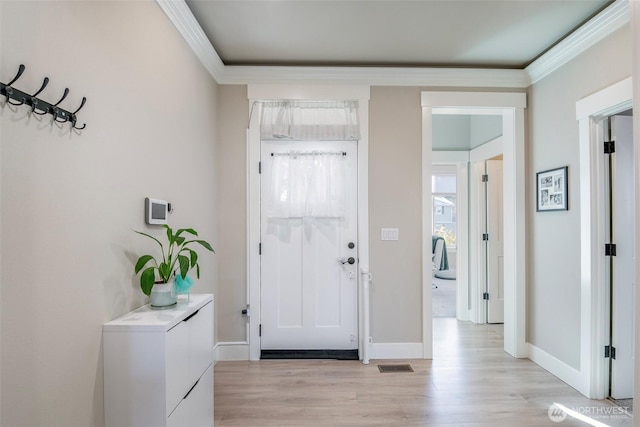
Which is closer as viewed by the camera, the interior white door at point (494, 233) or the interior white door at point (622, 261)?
the interior white door at point (622, 261)

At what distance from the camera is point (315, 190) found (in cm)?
310

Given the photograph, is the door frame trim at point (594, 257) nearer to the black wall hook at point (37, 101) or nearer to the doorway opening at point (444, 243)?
the doorway opening at point (444, 243)

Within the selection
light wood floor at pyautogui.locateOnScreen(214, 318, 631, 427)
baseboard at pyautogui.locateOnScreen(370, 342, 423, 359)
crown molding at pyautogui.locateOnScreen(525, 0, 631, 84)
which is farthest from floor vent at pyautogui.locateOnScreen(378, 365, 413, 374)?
crown molding at pyautogui.locateOnScreen(525, 0, 631, 84)

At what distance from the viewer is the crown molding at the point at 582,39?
217 centimetres

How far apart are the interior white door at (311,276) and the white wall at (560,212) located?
1679 millimetres

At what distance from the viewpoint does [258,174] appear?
3113 mm

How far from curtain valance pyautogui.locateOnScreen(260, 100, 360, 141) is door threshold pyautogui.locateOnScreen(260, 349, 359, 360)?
6.69ft

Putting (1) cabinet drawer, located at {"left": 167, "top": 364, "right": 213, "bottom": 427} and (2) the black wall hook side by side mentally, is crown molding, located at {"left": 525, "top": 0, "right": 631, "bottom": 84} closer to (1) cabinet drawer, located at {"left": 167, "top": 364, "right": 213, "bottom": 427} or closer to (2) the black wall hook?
(2) the black wall hook

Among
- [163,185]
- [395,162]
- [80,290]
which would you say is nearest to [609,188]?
[395,162]

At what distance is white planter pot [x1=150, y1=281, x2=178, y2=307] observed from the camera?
1.64 meters

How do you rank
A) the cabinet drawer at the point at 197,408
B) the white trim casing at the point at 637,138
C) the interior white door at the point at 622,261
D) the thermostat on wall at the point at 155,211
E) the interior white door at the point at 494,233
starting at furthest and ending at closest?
the interior white door at the point at 494,233, the interior white door at the point at 622,261, the thermostat on wall at the point at 155,211, the cabinet drawer at the point at 197,408, the white trim casing at the point at 637,138

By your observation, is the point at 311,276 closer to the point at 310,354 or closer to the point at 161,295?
the point at 310,354

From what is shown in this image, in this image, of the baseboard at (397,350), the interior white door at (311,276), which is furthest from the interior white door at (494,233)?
the interior white door at (311,276)

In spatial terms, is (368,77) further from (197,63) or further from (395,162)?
(197,63)
